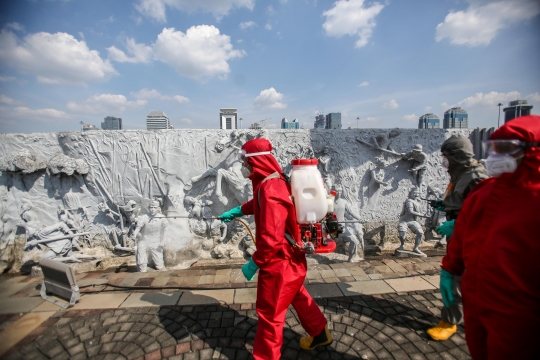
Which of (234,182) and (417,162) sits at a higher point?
(417,162)

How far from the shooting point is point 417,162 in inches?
227

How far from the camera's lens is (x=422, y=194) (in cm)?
584

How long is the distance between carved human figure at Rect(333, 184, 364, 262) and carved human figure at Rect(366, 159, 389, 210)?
795 millimetres

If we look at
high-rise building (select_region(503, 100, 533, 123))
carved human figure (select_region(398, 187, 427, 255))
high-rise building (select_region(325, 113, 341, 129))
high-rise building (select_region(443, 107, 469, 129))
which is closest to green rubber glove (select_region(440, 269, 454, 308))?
carved human figure (select_region(398, 187, 427, 255))

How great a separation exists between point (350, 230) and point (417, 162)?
7.77ft

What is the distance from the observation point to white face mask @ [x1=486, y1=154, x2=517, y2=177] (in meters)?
1.36

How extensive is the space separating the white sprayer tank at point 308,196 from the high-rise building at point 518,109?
508cm

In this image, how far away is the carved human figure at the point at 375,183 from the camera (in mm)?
5707

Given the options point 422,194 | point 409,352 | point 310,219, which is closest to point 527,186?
point 310,219

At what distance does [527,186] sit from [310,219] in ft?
4.40

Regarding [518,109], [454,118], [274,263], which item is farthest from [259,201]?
[454,118]

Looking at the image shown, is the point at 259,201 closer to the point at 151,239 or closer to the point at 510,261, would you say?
the point at 510,261

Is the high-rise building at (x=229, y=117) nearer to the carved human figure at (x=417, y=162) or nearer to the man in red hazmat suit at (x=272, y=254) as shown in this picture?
the carved human figure at (x=417, y=162)

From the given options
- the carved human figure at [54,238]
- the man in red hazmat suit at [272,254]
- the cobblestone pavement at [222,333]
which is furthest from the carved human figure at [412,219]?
the carved human figure at [54,238]
